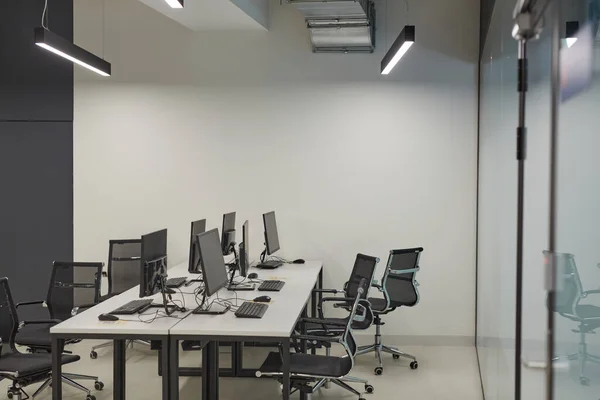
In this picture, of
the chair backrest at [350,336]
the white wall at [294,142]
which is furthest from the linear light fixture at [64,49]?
the chair backrest at [350,336]

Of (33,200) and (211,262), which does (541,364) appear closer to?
(211,262)

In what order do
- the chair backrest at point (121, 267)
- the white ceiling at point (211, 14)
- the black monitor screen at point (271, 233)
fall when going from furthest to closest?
1. the chair backrest at point (121, 267)
2. the black monitor screen at point (271, 233)
3. the white ceiling at point (211, 14)

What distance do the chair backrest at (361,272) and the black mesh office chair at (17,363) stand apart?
2.24 m

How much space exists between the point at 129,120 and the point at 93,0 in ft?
4.53

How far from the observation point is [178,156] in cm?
649

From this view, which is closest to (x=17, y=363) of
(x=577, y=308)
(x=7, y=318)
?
(x=7, y=318)

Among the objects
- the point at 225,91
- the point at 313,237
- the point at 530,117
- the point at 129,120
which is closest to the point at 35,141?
the point at 129,120

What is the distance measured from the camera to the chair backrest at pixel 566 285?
4.98 feet

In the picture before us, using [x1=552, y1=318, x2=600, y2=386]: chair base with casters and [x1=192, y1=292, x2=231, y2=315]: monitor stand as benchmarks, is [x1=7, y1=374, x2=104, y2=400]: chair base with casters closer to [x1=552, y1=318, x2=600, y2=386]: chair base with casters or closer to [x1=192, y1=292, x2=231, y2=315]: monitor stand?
[x1=192, y1=292, x2=231, y2=315]: monitor stand

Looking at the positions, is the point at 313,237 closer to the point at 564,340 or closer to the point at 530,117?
the point at 530,117

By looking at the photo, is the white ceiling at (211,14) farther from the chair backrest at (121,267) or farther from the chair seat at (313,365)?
the chair seat at (313,365)

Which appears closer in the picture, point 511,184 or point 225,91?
point 511,184

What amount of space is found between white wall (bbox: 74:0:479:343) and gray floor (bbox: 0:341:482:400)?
2.23 feet

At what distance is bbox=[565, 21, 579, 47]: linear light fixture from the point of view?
1.68 meters
